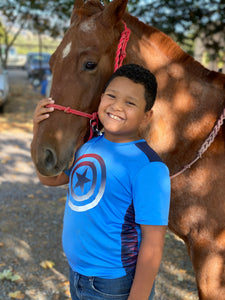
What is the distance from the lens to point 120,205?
4.61 ft

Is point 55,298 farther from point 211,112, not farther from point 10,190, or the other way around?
point 10,190

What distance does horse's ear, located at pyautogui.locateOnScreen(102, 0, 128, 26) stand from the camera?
178 centimetres

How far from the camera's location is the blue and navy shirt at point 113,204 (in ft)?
4.39

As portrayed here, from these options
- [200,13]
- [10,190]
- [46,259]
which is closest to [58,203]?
[10,190]

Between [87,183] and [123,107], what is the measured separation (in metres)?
0.41

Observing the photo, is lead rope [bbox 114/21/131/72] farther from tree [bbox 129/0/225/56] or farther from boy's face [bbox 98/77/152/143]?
tree [bbox 129/0/225/56]

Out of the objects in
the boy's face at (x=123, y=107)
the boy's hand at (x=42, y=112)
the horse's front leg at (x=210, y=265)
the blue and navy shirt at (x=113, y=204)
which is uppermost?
the boy's face at (x=123, y=107)

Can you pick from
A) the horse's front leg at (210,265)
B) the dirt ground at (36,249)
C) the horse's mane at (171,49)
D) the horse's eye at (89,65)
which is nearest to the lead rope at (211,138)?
the horse's mane at (171,49)

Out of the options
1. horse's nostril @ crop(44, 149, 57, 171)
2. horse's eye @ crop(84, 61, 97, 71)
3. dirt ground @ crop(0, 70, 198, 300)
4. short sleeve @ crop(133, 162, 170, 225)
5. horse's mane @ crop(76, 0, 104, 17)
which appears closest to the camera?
short sleeve @ crop(133, 162, 170, 225)

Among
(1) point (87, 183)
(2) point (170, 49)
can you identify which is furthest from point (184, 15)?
(1) point (87, 183)

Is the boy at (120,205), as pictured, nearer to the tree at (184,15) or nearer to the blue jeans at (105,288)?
the blue jeans at (105,288)

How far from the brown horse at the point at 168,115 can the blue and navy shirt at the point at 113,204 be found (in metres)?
0.27

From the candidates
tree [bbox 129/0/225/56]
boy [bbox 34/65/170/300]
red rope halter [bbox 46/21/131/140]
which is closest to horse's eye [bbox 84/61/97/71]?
red rope halter [bbox 46/21/131/140]

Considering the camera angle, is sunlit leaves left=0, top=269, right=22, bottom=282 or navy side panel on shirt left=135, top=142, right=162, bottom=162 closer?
navy side panel on shirt left=135, top=142, right=162, bottom=162
